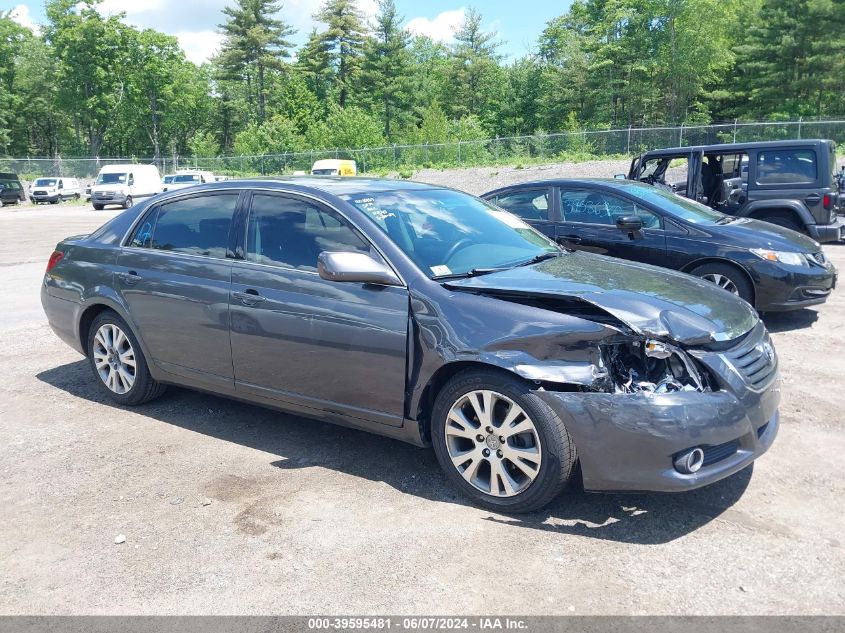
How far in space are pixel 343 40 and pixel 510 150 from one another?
116ft

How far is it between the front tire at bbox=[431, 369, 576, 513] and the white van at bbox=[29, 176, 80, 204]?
43920 millimetres

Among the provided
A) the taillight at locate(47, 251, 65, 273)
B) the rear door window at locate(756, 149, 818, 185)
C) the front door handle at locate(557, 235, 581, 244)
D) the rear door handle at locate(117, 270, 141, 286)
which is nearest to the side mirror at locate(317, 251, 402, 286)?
the rear door handle at locate(117, 270, 141, 286)

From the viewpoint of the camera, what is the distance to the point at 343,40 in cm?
6750

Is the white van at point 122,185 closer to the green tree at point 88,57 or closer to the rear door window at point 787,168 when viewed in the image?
the rear door window at point 787,168

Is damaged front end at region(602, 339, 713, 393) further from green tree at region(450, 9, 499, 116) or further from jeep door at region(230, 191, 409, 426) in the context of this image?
green tree at region(450, 9, 499, 116)

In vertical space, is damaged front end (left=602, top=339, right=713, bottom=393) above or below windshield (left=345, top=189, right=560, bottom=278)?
below

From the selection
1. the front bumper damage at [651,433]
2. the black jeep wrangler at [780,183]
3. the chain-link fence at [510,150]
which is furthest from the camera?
the chain-link fence at [510,150]

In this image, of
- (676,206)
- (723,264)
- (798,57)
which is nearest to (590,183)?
(676,206)

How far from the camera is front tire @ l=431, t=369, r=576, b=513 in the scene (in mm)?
3531

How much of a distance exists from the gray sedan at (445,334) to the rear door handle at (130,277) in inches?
0.7

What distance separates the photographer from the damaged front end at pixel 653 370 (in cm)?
350

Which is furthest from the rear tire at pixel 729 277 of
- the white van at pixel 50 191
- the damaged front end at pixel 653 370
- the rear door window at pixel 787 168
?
the white van at pixel 50 191

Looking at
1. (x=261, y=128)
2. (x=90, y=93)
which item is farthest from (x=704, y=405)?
(x=90, y=93)

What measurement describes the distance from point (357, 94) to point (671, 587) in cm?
6568
